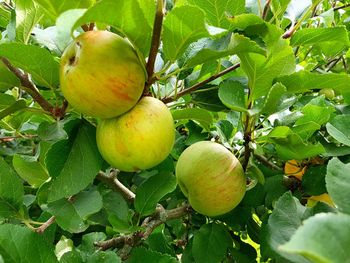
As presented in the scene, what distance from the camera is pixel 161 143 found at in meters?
1.02

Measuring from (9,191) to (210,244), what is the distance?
24.8 inches

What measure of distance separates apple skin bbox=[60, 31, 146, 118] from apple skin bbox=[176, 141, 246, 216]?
0.38m

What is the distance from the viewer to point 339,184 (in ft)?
2.52

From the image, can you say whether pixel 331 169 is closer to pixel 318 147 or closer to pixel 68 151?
pixel 318 147

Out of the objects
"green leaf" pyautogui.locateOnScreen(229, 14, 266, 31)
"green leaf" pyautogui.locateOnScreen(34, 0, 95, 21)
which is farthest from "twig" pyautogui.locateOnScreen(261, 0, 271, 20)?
"green leaf" pyautogui.locateOnScreen(34, 0, 95, 21)

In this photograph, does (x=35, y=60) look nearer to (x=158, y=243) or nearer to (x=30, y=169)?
(x=30, y=169)

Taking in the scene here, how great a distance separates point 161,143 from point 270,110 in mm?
300

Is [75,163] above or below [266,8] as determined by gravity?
below

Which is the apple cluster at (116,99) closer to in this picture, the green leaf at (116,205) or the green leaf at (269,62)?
the green leaf at (269,62)

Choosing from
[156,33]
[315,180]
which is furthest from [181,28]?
[315,180]

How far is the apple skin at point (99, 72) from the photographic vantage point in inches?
35.7

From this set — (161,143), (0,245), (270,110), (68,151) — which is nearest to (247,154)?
(270,110)

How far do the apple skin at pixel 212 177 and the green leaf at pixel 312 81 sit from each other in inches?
11.0

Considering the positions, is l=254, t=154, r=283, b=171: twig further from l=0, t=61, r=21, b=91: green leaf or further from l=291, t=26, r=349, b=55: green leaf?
l=0, t=61, r=21, b=91: green leaf
